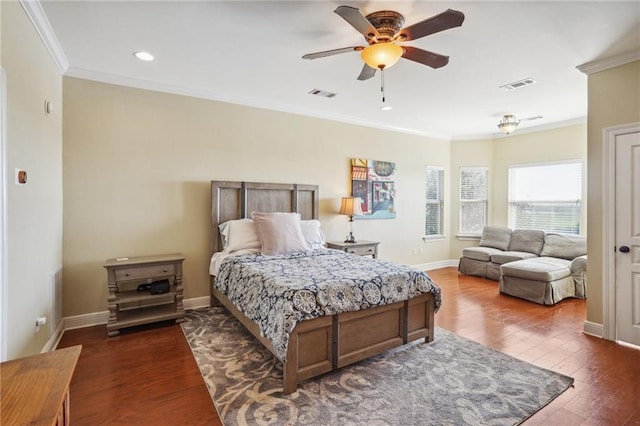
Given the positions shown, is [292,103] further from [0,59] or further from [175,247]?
[0,59]

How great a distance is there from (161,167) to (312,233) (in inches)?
81.2

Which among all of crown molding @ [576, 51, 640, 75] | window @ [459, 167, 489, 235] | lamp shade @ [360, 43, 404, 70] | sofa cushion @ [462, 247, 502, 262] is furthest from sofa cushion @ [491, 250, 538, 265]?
lamp shade @ [360, 43, 404, 70]

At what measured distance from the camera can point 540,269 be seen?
4270 millimetres

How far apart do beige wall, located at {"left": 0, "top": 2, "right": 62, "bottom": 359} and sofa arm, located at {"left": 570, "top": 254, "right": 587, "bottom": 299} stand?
6190mm

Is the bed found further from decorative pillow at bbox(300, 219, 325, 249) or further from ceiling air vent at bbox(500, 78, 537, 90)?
ceiling air vent at bbox(500, 78, 537, 90)

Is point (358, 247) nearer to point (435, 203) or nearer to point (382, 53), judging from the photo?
point (435, 203)

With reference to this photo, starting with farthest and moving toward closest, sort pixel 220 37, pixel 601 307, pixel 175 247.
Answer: pixel 175 247 < pixel 601 307 < pixel 220 37

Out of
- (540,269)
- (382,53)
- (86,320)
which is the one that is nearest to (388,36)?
(382,53)

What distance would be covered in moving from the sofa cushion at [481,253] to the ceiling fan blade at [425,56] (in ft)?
13.7

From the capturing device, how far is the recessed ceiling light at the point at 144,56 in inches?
117

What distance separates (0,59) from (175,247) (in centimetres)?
242

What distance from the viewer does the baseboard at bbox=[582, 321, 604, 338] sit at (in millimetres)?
3152

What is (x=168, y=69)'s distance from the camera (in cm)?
333

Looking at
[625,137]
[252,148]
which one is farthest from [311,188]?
[625,137]
